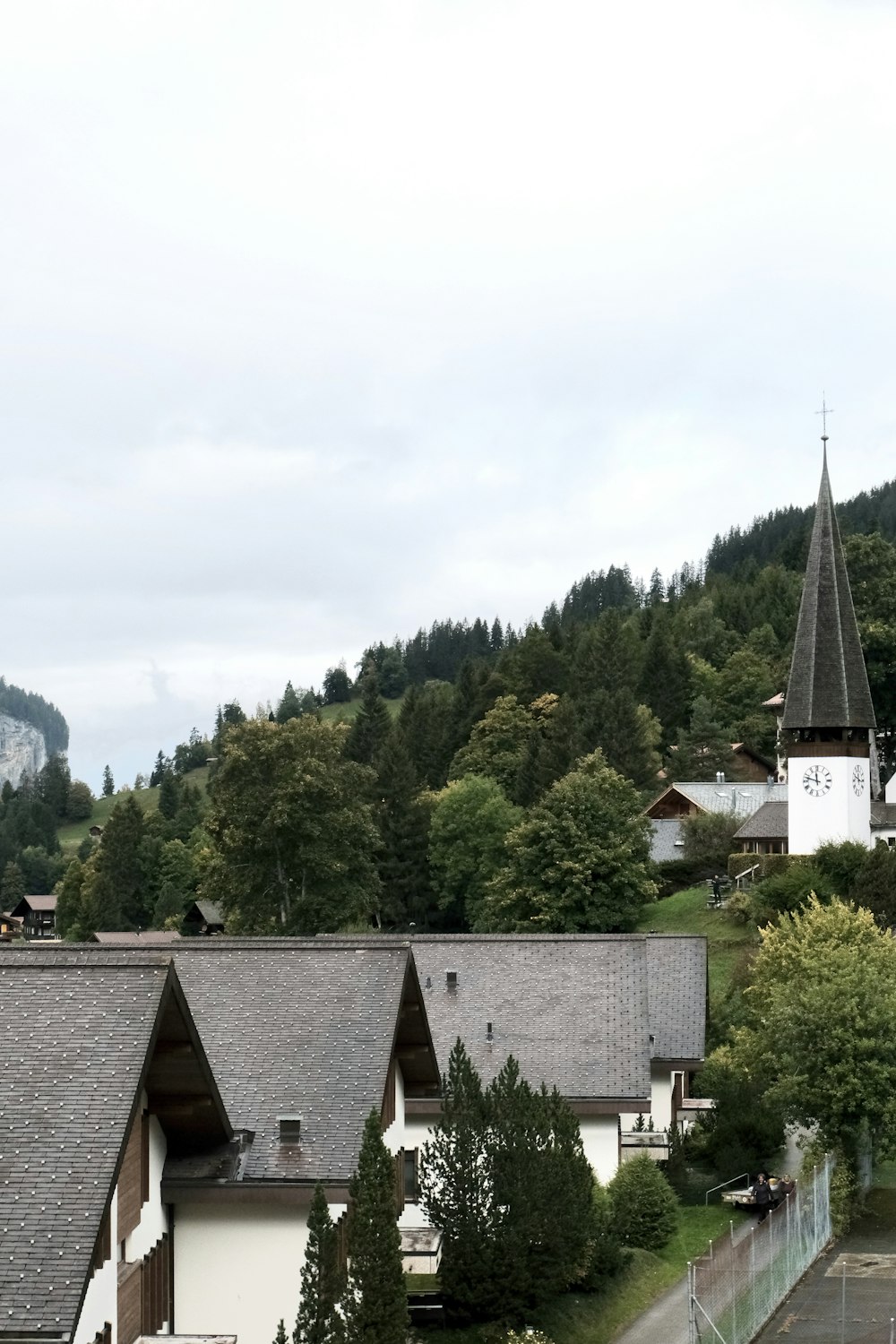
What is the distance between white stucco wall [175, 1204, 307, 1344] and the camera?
1959 centimetres

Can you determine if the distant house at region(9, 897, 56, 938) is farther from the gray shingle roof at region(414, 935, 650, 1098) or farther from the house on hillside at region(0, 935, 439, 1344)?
the house on hillside at region(0, 935, 439, 1344)

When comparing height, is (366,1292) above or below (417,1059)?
below

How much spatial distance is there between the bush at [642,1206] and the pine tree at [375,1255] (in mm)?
14151

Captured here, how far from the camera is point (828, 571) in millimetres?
76250

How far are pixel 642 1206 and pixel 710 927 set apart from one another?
127 feet

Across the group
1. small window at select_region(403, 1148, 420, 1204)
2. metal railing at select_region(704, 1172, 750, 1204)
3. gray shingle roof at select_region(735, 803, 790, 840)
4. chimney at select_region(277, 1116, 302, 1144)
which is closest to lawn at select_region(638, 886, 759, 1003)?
gray shingle roof at select_region(735, 803, 790, 840)

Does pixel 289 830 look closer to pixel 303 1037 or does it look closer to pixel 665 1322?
pixel 665 1322

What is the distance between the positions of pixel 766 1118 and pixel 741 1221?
4.97 m

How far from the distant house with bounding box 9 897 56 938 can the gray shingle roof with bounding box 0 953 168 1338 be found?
166 m

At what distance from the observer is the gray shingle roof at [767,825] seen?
78.9m

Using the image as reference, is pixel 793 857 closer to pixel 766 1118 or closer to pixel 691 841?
pixel 691 841

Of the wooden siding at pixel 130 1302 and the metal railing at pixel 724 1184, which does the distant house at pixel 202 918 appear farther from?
the wooden siding at pixel 130 1302

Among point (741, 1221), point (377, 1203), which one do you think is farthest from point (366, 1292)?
point (741, 1221)

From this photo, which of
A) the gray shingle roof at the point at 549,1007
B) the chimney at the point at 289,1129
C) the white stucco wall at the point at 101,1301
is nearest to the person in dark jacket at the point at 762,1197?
the gray shingle roof at the point at 549,1007
